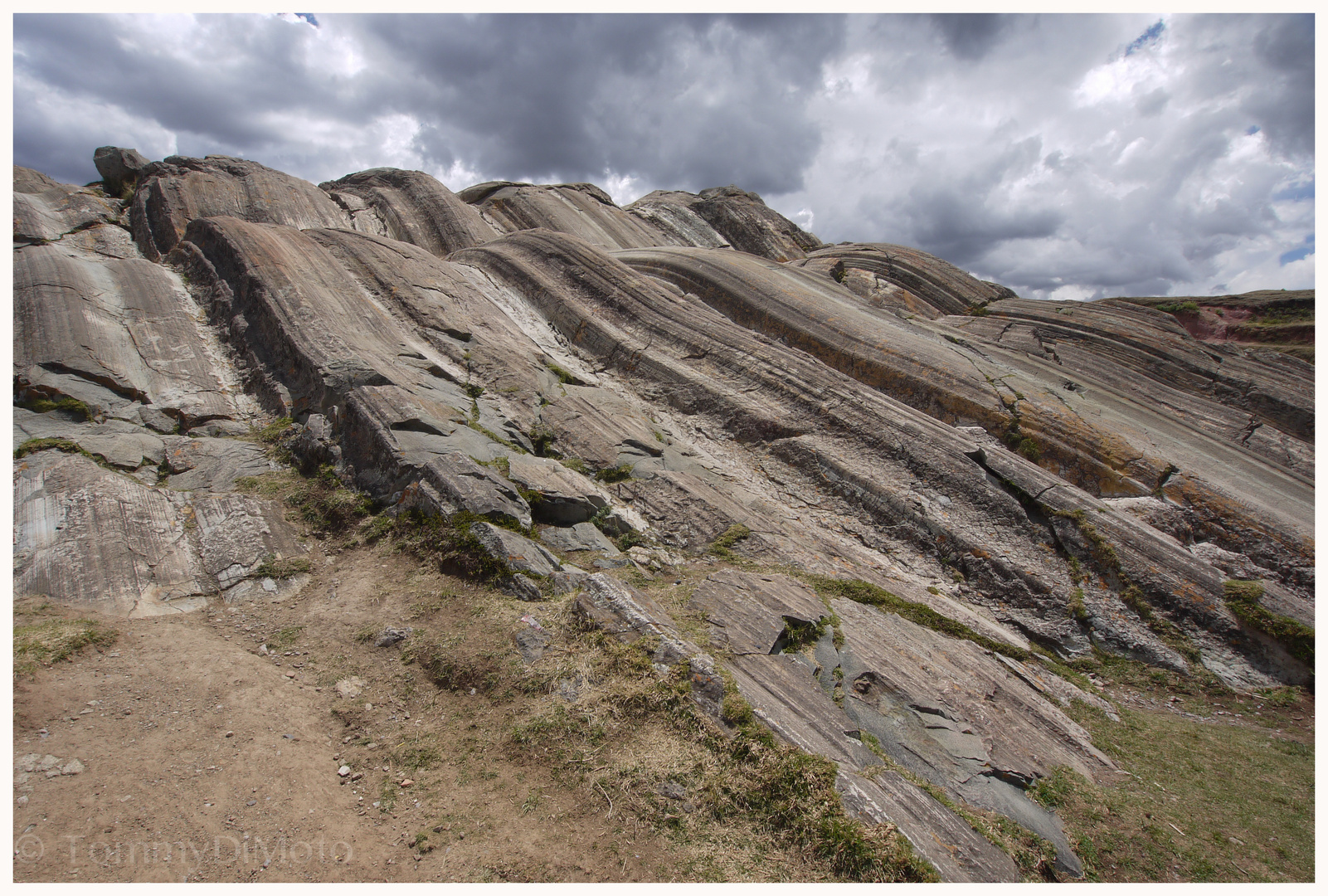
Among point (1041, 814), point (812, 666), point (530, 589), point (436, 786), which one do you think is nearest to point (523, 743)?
point (436, 786)

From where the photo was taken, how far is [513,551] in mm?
9047

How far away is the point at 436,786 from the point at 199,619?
16.2 ft

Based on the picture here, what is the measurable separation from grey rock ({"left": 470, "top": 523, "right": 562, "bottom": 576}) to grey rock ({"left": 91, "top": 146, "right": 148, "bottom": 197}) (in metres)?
32.1

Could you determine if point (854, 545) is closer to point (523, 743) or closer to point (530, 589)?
point (530, 589)

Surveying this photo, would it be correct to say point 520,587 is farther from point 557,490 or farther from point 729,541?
point 729,541

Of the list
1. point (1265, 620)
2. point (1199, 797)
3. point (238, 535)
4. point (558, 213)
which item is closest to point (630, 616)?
point (238, 535)

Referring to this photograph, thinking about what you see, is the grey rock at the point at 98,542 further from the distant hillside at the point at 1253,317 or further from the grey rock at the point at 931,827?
the distant hillside at the point at 1253,317

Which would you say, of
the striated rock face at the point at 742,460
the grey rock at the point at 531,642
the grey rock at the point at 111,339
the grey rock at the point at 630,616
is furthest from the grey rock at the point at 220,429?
the grey rock at the point at 630,616

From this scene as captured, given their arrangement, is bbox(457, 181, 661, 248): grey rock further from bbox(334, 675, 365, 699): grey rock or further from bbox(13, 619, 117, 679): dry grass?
bbox(334, 675, 365, 699): grey rock

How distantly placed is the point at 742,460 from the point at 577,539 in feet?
17.1

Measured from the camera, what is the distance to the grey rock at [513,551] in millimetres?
8891

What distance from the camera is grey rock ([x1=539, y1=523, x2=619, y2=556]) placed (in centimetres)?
1020

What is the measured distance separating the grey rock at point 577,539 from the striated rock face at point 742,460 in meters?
0.10

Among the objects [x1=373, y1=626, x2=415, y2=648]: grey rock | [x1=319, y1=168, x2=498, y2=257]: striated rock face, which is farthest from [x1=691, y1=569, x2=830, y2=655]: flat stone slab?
[x1=319, y1=168, x2=498, y2=257]: striated rock face
